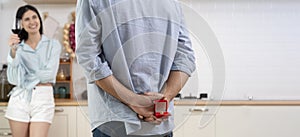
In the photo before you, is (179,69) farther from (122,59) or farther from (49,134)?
(49,134)

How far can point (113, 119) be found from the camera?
918 millimetres

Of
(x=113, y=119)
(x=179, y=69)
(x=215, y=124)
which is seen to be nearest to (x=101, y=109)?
(x=113, y=119)

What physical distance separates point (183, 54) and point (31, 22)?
1.75 m

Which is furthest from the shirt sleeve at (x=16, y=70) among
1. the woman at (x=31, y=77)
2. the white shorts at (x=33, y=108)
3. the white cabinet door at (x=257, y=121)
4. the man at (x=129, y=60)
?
the man at (x=129, y=60)

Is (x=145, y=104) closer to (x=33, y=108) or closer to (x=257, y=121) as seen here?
(x=33, y=108)

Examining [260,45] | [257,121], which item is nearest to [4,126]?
[257,121]

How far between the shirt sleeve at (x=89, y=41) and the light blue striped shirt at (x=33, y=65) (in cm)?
163

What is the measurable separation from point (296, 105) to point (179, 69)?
1.98m

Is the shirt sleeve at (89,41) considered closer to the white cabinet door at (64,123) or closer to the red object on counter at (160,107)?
the red object on counter at (160,107)

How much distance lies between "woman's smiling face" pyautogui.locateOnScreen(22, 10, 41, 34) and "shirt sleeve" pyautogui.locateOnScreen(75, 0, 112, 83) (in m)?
1.71

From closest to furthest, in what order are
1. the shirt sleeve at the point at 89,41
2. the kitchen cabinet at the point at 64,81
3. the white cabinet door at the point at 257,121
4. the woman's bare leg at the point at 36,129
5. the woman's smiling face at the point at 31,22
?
the shirt sleeve at the point at 89,41, the woman's bare leg at the point at 36,129, the woman's smiling face at the point at 31,22, the white cabinet door at the point at 257,121, the kitchen cabinet at the point at 64,81

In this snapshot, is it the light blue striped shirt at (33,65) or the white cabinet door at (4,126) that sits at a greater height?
the light blue striped shirt at (33,65)

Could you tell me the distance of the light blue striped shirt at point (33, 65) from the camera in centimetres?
245

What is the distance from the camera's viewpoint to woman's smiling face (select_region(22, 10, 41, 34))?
2.50 metres
